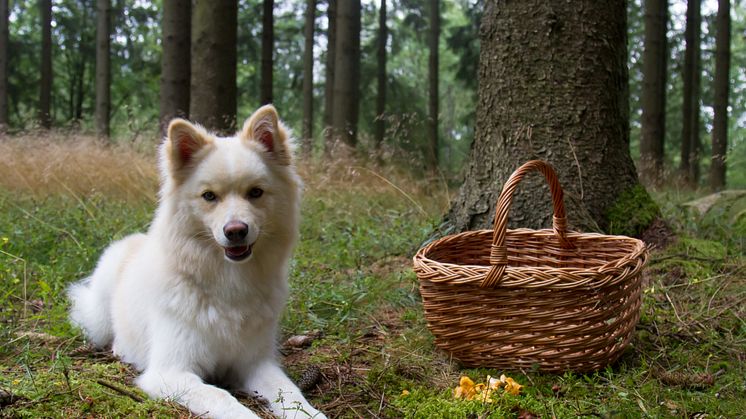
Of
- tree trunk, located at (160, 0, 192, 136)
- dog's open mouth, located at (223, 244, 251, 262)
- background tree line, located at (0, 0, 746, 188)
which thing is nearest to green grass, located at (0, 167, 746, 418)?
dog's open mouth, located at (223, 244, 251, 262)

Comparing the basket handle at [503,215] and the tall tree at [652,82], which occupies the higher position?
the tall tree at [652,82]

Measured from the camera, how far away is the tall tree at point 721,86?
464 inches

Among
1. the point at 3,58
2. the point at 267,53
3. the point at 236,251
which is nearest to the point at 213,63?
the point at 236,251

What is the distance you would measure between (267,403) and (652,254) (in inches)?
113

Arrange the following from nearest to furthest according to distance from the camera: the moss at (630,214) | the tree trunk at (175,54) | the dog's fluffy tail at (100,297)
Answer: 1. the dog's fluffy tail at (100,297)
2. the moss at (630,214)
3. the tree trunk at (175,54)

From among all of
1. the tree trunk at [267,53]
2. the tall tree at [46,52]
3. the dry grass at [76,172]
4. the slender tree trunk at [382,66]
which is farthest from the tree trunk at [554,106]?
the tall tree at [46,52]

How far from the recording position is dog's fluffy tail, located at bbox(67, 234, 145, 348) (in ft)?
10.9

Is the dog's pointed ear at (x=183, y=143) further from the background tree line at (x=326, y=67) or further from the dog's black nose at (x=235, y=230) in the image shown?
the background tree line at (x=326, y=67)

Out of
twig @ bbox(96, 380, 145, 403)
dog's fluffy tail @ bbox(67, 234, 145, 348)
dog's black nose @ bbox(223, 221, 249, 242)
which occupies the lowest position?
twig @ bbox(96, 380, 145, 403)

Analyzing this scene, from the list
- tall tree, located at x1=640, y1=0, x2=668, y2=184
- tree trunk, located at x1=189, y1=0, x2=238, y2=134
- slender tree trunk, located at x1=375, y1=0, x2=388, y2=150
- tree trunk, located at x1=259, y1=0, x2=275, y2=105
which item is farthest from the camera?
slender tree trunk, located at x1=375, y1=0, x2=388, y2=150

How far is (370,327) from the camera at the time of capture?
139 inches

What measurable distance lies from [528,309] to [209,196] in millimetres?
1407

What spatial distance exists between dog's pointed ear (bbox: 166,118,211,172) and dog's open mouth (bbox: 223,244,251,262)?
426mm

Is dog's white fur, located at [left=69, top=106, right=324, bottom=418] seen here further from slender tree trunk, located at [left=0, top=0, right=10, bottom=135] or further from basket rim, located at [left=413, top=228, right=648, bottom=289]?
slender tree trunk, located at [left=0, top=0, right=10, bottom=135]
